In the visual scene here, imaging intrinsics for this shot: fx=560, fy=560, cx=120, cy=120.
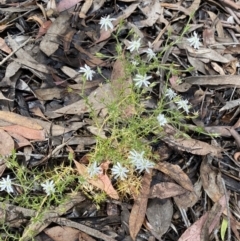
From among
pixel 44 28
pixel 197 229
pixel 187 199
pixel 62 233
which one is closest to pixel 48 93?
pixel 44 28

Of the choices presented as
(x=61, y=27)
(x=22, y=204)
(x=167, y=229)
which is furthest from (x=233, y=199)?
(x=61, y=27)

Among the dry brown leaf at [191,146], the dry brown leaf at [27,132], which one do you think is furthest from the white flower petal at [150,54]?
the dry brown leaf at [27,132]

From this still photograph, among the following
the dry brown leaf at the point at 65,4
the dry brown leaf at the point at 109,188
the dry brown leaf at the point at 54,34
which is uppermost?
the dry brown leaf at the point at 65,4

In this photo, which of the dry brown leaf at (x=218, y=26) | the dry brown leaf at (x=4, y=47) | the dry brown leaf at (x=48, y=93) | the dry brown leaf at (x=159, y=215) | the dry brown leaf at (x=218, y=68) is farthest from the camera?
the dry brown leaf at (x=218, y=26)

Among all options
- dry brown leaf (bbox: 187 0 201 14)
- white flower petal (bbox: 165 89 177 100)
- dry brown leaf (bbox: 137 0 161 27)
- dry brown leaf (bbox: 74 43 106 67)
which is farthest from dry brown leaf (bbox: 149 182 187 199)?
dry brown leaf (bbox: 187 0 201 14)

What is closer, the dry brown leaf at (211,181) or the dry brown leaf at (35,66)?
the dry brown leaf at (211,181)

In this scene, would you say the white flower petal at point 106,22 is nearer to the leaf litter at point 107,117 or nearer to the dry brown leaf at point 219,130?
the leaf litter at point 107,117

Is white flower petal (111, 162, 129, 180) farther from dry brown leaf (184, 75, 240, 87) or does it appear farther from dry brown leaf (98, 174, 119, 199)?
dry brown leaf (184, 75, 240, 87)

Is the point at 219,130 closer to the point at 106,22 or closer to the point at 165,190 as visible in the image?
the point at 165,190
